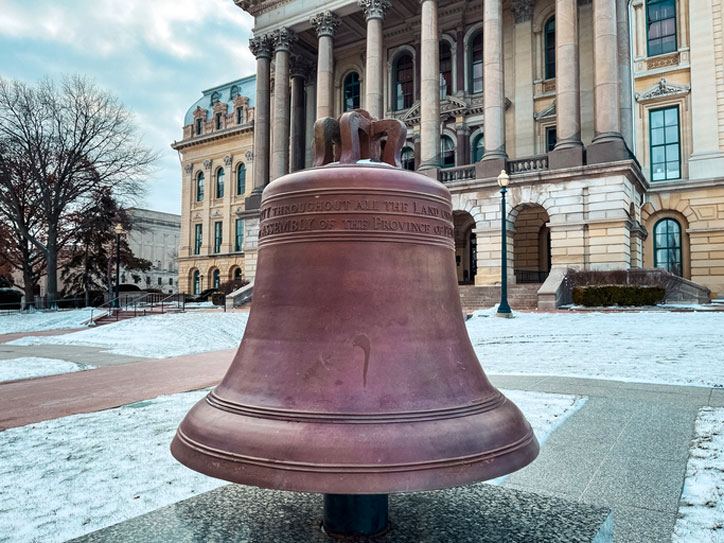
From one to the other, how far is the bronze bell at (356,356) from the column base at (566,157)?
960 inches

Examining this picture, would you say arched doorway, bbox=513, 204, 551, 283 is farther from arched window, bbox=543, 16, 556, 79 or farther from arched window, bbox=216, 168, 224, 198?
arched window, bbox=216, 168, 224, 198

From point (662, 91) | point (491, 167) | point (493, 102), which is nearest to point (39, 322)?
point (491, 167)

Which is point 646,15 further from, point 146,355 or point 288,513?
point 288,513

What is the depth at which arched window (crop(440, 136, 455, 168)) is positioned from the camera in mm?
34156

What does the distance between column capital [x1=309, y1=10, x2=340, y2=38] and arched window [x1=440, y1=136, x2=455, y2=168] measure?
9.80 m

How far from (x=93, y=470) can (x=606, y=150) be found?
2473 cm

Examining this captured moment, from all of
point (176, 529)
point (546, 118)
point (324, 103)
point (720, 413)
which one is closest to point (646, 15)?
point (546, 118)

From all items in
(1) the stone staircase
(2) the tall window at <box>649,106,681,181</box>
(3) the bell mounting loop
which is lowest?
(1) the stone staircase

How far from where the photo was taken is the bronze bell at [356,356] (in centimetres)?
171

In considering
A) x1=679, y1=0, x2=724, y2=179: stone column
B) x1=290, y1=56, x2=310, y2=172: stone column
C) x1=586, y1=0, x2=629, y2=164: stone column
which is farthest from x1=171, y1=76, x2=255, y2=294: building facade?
x1=679, y1=0, x2=724, y2=179: stone column

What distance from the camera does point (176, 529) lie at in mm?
2396

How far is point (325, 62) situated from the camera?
33000mm

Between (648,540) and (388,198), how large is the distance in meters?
2.20

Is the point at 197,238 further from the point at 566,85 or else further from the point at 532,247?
the point at 566,85
